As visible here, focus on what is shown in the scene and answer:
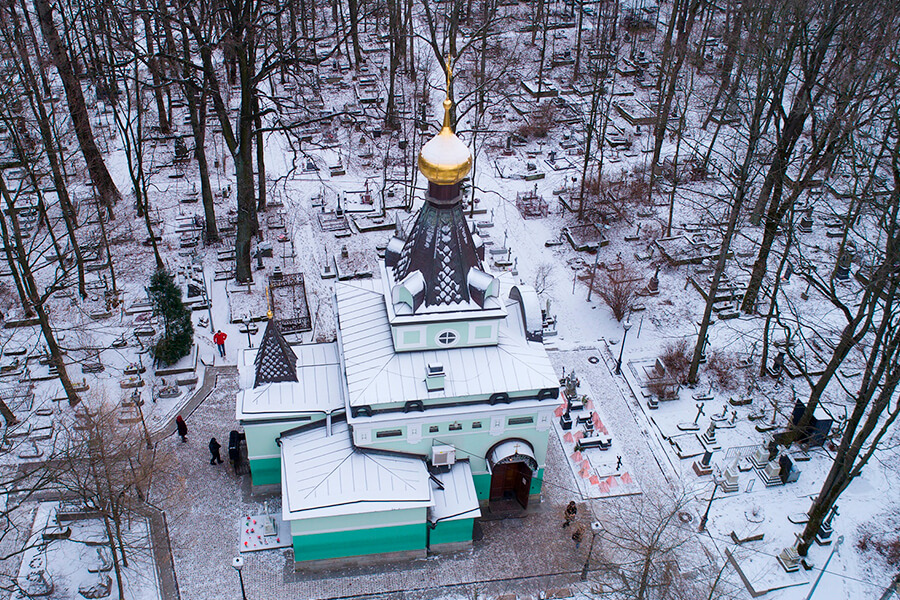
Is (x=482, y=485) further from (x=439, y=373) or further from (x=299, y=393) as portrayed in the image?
(x=299, y=393)

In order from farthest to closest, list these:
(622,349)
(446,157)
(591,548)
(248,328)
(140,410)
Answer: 1. (248,328)
2. (622,349)
3. (140,410)
4. (591,548)
5. (446,157)

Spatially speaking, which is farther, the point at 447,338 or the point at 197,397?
the point at 197,397

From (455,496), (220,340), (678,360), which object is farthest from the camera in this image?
(678,360)

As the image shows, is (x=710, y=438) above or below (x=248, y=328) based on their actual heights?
below

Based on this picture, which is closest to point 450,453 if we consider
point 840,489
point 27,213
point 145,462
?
point 145,462

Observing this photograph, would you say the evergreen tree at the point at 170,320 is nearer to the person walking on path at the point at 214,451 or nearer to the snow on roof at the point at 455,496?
the person walking on path at the point at 214,451

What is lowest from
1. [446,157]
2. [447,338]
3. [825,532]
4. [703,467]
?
[825,532]

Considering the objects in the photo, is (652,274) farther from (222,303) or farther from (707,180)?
A: (222,303)

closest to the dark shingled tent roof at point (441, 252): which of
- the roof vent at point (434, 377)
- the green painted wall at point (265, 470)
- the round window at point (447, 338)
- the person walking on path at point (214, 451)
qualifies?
the round window at point (447, 338)

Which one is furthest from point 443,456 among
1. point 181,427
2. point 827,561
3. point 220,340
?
point 827,561
